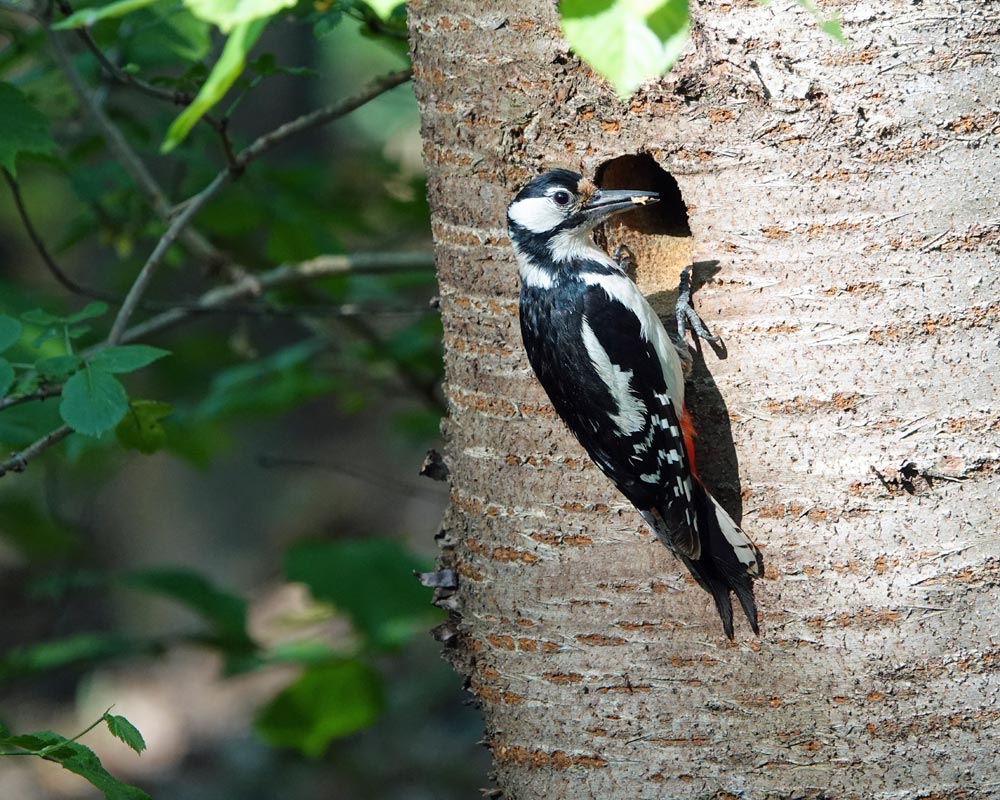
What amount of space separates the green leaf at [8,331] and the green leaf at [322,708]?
7.17 ft

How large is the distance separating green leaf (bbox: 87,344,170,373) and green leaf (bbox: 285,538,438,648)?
6.17 ft

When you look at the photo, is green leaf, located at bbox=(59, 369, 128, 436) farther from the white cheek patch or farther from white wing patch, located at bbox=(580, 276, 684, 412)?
white wing patch, located at bbox=(580, 276, 684, 412)

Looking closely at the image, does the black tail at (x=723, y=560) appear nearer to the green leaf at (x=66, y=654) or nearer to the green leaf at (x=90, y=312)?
the green leaf at (x=90, y=312)

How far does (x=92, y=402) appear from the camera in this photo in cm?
208

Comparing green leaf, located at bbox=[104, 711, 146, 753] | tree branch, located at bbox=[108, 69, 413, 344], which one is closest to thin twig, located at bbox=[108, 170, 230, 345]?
tree branch, located at bbox=[108, 69, 413, 344]

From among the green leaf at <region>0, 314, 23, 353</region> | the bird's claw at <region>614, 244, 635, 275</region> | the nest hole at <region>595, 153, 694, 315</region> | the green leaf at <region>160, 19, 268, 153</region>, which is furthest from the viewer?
the bird's claw at <region>614, 244, 635, 275</region>

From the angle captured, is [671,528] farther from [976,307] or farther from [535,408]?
[976,307]

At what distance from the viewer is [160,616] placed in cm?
768

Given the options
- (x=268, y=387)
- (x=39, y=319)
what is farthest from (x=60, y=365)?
(x=268, y=387)

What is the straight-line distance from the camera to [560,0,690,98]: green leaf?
1.07 meters

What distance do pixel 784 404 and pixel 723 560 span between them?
329 millimetres

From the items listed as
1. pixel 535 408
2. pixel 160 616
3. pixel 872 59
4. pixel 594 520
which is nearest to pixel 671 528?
pixel 594 520

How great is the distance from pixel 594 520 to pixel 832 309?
0.64m

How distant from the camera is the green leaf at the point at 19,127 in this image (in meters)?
2.38
